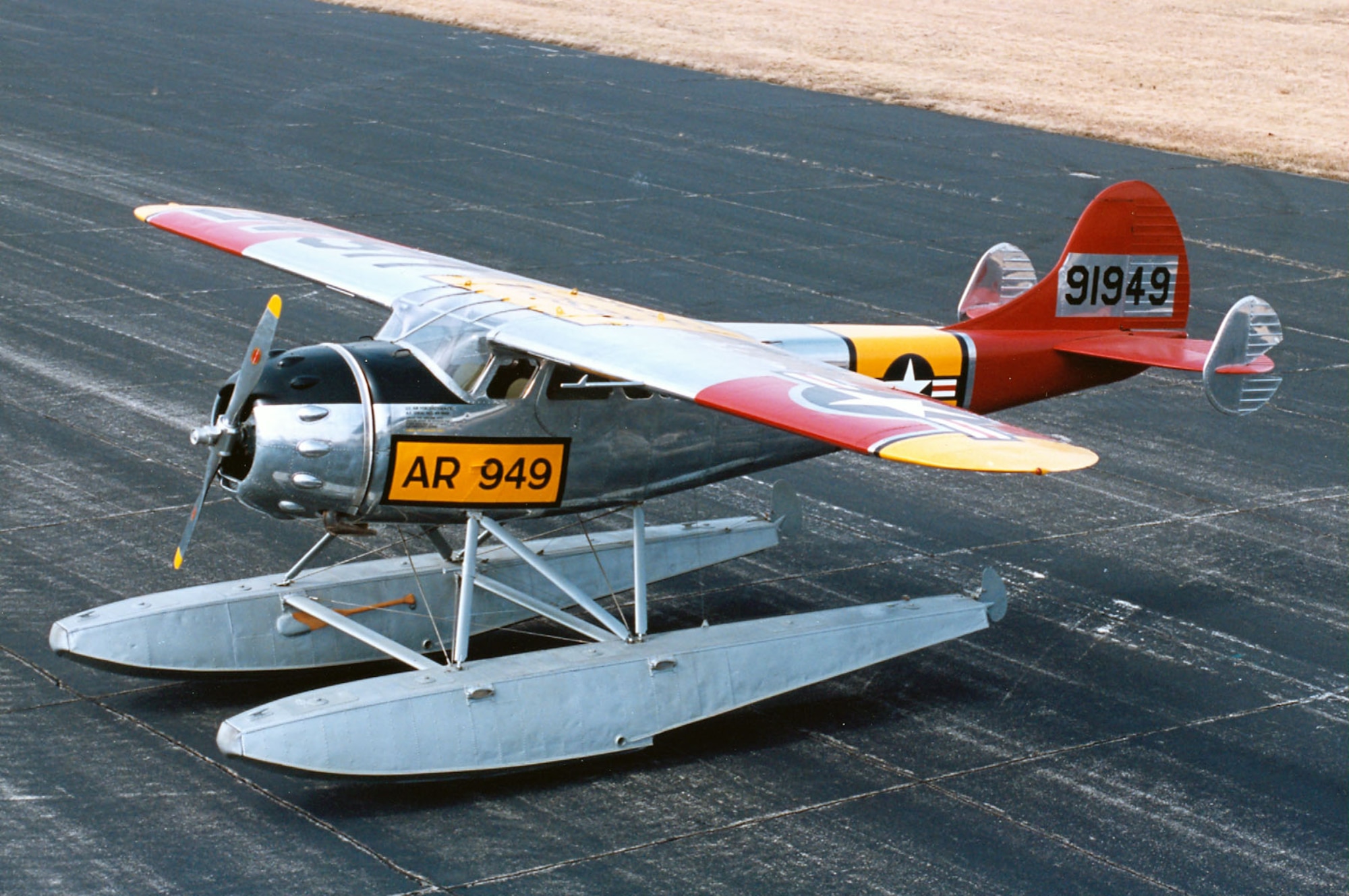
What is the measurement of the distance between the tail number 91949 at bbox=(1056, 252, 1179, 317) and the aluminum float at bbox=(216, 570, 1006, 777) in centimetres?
303

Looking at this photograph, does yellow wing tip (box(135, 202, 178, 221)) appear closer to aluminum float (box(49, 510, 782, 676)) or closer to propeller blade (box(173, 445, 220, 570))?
aluminum float (box(49, 510, 782, 676))

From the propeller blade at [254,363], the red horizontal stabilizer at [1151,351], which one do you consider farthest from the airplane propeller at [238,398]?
the red horizontal stabilizer at [1151,351]

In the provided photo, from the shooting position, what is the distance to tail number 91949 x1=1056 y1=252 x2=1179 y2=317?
12.2 meters

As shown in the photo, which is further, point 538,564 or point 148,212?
point 148,212

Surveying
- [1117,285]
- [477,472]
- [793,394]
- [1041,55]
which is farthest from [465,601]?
[1041,55]

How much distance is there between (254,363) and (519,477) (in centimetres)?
160

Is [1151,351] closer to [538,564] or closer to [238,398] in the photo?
[538,564]

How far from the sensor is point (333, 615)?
9648mm

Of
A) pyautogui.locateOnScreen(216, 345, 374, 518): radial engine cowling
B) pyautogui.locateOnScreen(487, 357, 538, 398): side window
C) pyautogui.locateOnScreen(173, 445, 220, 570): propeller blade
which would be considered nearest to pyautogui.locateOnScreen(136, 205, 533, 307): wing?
pyautogui.locateOnScreen(487, 357, 538, 398): side window

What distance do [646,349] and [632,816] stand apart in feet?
8.07

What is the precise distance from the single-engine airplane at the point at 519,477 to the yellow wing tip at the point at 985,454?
21 mm

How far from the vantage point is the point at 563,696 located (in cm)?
908

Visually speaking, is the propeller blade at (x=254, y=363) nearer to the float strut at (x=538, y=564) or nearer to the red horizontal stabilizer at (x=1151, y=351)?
the float strut at (x=538, y=564)

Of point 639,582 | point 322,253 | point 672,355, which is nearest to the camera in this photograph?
point 672,355
